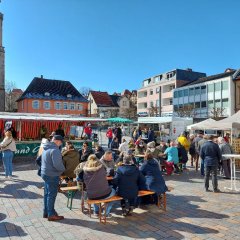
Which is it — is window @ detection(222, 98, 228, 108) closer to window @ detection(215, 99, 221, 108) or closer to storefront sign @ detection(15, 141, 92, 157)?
window @ detection(215, 99, 221, 108)

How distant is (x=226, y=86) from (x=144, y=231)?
40.3 meters

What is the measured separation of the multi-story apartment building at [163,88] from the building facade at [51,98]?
13.2m

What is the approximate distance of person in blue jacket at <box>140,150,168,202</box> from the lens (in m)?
6.49

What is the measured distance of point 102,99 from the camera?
73.1 meters

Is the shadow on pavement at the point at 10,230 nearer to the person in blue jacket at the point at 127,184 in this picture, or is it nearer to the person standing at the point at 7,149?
the person in blue jacket at the point at 127,184

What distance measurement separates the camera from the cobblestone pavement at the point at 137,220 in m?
5.14

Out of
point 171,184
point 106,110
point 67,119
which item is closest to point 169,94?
point 106,110

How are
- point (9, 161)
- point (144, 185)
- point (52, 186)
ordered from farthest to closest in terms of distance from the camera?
1. point (9, 161)
2. point (144, 185)
3. point (52, 186)

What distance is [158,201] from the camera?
6.71m

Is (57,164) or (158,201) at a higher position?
(57,164)

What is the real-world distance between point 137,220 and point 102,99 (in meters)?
67.8

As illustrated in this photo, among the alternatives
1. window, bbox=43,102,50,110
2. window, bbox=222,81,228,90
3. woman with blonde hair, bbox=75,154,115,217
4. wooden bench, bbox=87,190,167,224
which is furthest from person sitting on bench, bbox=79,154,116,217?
window, bbox=43,102,50,110

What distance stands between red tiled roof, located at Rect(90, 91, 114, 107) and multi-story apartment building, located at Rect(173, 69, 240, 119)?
24307mm

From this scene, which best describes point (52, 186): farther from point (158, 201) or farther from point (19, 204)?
point (158, 201)
